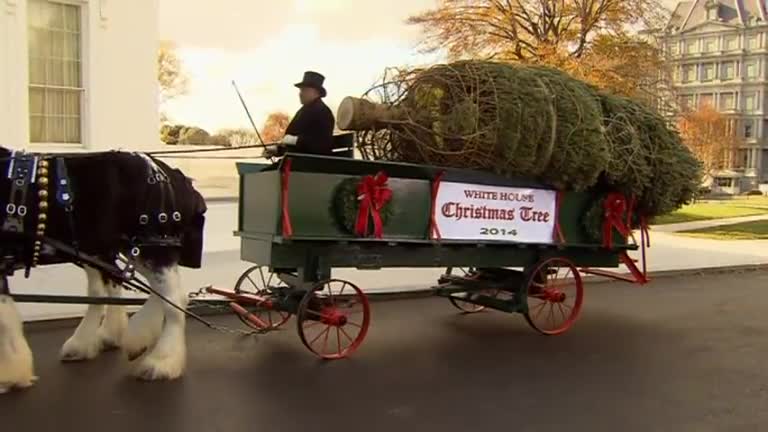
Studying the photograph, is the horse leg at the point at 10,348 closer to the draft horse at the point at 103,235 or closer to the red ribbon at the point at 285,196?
the draft horse at the point at 103,235

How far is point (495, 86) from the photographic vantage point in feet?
23.2

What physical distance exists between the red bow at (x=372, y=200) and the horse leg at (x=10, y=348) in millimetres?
2630

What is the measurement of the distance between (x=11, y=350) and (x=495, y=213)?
4219 millimetres

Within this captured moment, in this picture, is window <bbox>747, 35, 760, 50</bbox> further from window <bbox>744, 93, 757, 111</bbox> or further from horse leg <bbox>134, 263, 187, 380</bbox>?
horse leg <bbox>134, 263, 187, 380</bbox>

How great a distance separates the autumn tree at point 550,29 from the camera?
70.3ft

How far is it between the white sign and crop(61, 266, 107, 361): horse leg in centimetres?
295

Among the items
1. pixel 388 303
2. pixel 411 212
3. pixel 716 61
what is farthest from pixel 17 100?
pixel 716 61

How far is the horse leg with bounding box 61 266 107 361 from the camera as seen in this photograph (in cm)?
618

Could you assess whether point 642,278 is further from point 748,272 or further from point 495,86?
point 748,272

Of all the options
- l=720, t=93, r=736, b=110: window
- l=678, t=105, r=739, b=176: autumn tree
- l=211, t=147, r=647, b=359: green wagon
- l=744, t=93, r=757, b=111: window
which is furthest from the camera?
l=720, t=93, r=736, b=110: window

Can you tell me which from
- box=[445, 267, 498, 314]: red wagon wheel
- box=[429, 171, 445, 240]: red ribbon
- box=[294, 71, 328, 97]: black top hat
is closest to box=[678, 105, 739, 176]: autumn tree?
box=[445, 267, 498, 314]: red wagon wheel

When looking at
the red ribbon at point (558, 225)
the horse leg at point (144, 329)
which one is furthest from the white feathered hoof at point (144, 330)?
the red ribbon at point (558, 225)

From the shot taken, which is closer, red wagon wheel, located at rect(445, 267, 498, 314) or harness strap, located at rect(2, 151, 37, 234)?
harness strap, located at rect(2, 151, 37, 234)

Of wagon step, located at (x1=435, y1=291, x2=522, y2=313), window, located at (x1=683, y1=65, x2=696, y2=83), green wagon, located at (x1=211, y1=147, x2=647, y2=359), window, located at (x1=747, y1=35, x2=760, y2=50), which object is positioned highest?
window, located at (x1=747, y1=35, x2=760, y2=50)
